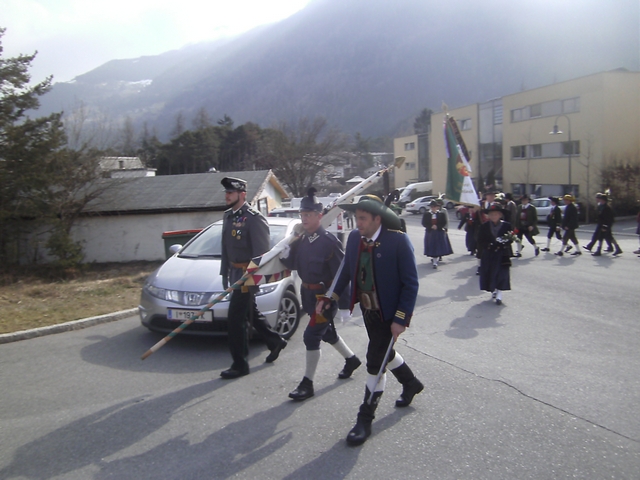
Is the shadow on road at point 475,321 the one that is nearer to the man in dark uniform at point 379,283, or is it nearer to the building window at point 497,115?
the man in dark uniform at point 379,283

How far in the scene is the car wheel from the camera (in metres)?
6.41

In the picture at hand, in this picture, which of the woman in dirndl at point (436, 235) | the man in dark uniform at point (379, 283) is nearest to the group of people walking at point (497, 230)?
→ the woman in dirndl at point (436, 235)

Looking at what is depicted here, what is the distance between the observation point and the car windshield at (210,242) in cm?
733

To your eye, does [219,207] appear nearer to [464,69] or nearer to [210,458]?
[210,458]

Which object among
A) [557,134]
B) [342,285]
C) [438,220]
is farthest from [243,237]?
[557,134]

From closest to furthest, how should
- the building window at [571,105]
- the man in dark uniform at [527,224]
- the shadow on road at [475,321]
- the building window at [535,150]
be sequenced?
the shadow on road at [475,321], the man in dark uniform at [527,224], the building window at [571,105], the building window at [535,150]

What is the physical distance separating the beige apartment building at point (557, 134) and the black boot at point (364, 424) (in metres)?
28.1

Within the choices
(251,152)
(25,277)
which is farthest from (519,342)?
(251,152)

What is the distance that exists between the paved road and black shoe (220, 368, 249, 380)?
0.26 ft

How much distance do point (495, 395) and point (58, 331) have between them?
589 cm

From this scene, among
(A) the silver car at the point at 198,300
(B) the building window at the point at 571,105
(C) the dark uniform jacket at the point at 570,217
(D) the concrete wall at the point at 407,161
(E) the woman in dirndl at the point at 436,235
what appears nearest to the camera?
(A) the silver car at the point at 198,300

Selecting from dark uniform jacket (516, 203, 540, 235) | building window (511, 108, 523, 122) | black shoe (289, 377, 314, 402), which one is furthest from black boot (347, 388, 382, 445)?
building window (511, 108, 523, 122)

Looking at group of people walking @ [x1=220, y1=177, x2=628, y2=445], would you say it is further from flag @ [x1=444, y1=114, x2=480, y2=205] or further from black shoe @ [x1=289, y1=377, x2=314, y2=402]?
flag @ [x1=444, y1=114, x2=480, y2=205]

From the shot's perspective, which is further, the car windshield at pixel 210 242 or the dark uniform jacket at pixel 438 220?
the dark uniform jacket at pixel 438 220
